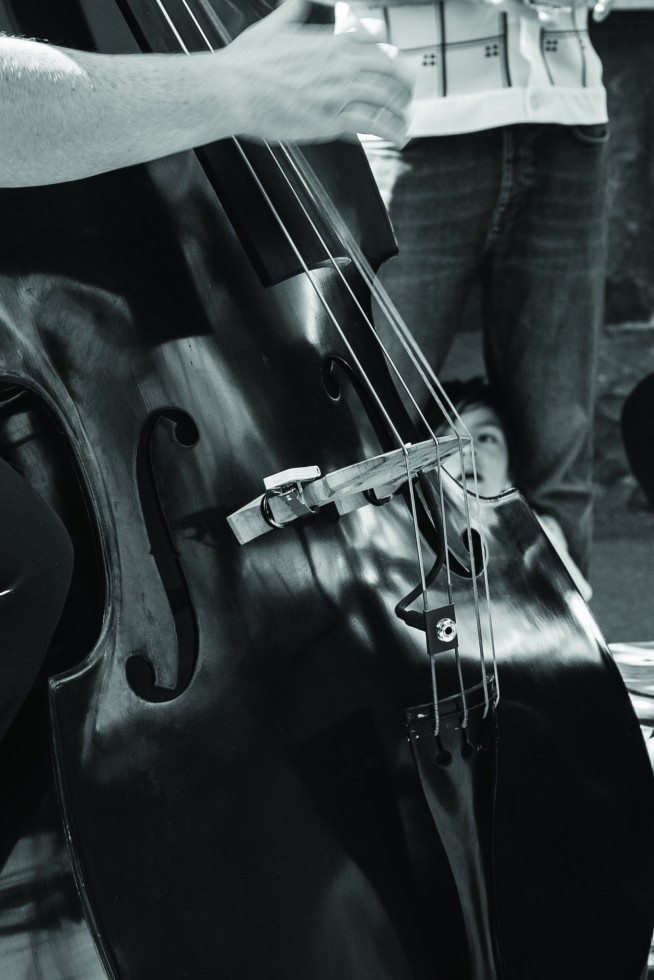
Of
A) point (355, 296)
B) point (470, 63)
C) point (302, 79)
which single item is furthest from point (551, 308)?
point (302, 79)

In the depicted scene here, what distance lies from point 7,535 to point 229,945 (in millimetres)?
248

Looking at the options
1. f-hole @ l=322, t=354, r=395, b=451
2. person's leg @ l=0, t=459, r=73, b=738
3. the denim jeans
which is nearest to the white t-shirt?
the denim jeans

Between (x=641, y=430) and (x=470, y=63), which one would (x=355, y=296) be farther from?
(x=641, y=430)

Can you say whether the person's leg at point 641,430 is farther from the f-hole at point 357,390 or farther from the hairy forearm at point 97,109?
the hairy forearm at point 97,109

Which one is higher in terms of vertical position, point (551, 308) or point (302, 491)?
point (551, 308)

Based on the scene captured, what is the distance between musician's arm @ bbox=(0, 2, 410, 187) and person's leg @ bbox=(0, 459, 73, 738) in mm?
171

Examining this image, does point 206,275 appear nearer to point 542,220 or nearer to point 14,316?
point 14,316

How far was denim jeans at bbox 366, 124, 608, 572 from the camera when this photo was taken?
50.5 inches

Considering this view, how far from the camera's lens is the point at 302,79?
0.68 m

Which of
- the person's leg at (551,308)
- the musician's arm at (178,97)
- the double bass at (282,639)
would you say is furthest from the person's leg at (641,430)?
the musician's arm at (178,97)

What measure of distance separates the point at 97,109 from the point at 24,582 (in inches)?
9.9

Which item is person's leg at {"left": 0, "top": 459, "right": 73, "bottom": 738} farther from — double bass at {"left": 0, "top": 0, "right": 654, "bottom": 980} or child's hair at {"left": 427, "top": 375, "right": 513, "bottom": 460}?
→ child's hair at {"left": 427, "top": 375, "right": 513, "bottom": 460}

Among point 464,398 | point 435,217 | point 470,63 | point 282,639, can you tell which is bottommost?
point 282,639

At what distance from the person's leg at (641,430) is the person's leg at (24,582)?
1.11 metres
